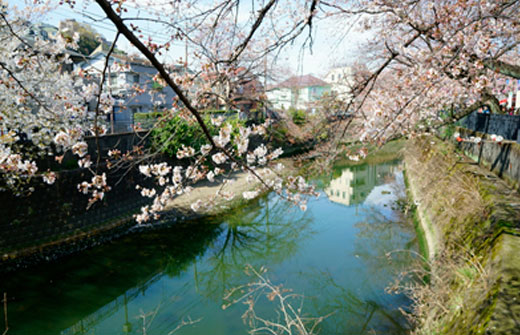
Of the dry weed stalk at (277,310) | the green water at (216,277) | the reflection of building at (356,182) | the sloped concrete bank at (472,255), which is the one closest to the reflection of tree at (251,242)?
the green water at (216,277)

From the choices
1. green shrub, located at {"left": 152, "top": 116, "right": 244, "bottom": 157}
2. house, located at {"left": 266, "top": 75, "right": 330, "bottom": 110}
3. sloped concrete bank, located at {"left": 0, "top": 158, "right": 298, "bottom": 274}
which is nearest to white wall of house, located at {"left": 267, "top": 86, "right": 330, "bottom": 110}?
house, located at {"left": 266, "top": 75, "right": 330, "bottom": 110}

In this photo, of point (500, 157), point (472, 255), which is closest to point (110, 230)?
point (472, 255)

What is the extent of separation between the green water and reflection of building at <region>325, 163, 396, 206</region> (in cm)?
206

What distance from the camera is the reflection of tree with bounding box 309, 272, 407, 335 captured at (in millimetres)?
5004

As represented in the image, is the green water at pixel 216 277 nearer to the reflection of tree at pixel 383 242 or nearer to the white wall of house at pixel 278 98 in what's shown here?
the reflection of tree at pixel 383 242

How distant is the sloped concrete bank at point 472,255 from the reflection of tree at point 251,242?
342 centimetres

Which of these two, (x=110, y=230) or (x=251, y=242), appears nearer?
(x=110, y=230)

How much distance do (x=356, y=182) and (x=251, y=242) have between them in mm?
8347

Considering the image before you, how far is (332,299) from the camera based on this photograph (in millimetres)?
5902

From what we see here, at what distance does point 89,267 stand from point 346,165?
575 inches

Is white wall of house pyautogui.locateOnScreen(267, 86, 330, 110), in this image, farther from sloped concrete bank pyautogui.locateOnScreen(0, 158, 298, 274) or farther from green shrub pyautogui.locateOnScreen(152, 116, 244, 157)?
sloped concrete bank pyautogui.locateOnScreen(0, 158, 298, 274)

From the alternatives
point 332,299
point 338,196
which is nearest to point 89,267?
point 332,299

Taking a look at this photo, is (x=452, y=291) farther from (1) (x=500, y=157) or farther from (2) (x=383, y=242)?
(2) (x=383, y=242)

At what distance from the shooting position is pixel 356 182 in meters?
15.5
